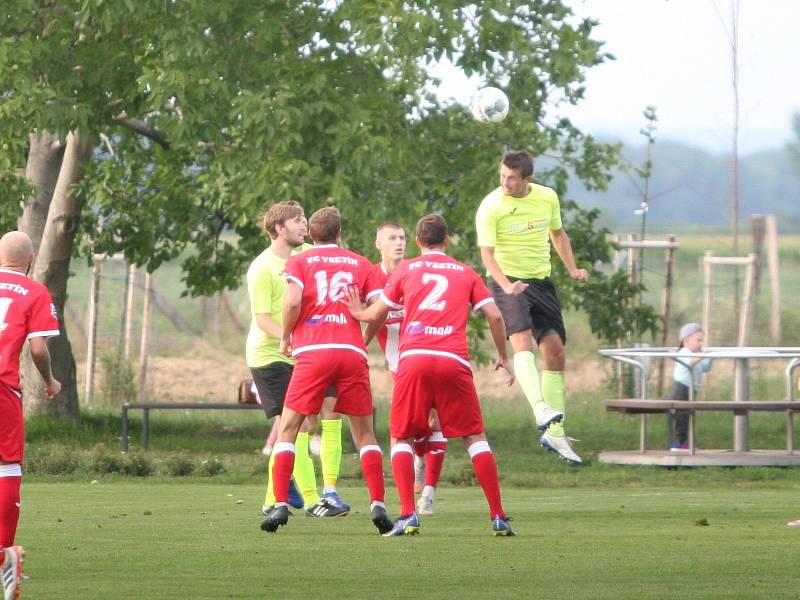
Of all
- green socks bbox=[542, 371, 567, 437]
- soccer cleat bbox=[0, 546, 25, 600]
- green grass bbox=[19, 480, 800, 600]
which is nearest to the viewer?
soccer cleat bbox=[0, 546, 25, 600]

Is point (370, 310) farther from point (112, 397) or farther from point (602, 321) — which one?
point (112, 397)

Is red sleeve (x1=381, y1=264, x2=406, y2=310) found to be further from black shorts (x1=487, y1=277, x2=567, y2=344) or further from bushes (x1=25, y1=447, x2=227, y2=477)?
bushes (x1=25, y1=447, x2=227, y2=477)

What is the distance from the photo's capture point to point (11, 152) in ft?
61.9

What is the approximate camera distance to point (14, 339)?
7785 mm

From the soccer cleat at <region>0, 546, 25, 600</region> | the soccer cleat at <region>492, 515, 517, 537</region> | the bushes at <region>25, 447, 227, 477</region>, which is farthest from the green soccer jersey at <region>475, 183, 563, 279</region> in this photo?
the soccer cleat at <region>0, 546, 25, 600</region>

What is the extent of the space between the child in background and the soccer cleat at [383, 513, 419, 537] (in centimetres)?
772

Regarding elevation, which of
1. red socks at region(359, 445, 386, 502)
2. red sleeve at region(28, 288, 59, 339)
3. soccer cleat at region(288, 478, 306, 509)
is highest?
red sleeve at region(28, 288, 59, 339)

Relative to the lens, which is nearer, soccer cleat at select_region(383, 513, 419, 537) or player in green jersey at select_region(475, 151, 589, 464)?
A: soccer cleat at select_region(383, 513, 419, 537)

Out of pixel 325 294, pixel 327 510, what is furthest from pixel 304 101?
pixel 325 294

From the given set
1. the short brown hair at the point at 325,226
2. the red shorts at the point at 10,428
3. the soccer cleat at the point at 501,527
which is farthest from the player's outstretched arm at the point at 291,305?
the red shorts at the point at 10,428

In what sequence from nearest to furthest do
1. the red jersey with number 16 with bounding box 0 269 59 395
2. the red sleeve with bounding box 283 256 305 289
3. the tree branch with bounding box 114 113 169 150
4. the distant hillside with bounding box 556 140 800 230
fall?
the red jersey with number 16 with bounding box 0 269 59 395 → the red sleeve with bounding box 283 256 305 289 → the tree branch with bounding box 114 113 169 150 → the distant hillside with bounding box 556 140 800 230

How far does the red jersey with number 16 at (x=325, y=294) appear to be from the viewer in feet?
32.0

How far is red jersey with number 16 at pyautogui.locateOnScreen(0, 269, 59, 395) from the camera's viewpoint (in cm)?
779

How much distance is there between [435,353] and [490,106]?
6.24 meters
